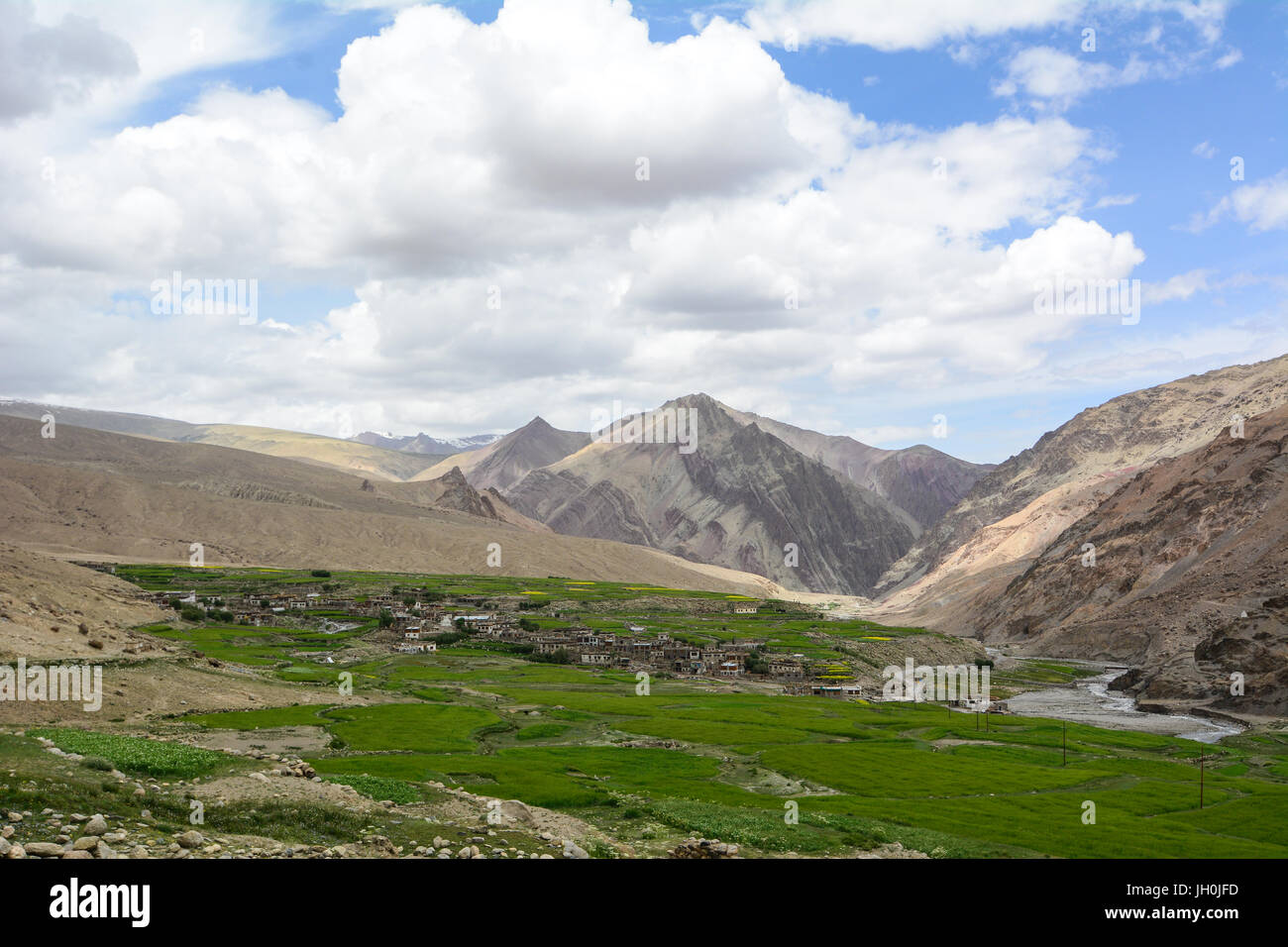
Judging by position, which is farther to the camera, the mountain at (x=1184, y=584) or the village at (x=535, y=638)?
the village at (x=535, y=638)

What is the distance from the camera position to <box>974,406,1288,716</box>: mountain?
9419 cm

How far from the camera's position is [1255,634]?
93438 millimetres

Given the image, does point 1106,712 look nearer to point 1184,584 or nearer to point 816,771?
point 1184,584

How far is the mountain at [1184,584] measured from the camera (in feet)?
309

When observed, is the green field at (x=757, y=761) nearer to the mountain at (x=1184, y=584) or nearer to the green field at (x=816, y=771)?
the green field at (x=816, y=771)

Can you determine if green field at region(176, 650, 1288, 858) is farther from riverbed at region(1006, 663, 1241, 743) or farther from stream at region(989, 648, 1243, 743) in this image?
stream at region(989, 648, 1243, 743)

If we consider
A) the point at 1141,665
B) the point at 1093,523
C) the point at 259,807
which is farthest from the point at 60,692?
the point at 1093,523

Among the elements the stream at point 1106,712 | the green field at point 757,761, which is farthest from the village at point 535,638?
the green field at point 757,761

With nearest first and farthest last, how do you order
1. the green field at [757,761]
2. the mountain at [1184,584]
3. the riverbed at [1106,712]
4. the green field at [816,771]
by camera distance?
1. the green field at [816,771]
2. the green field at [757,761]
3. the riverbed at [1106,712]
4. the mountain at [1184,584]

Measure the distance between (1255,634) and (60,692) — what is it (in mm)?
102380
